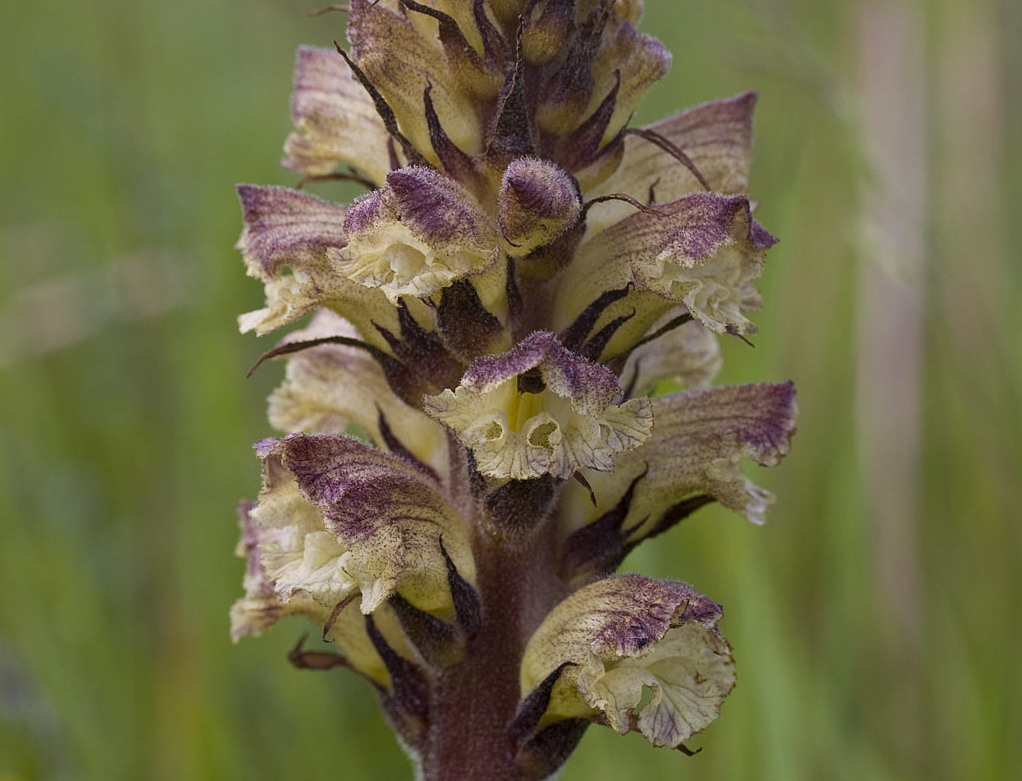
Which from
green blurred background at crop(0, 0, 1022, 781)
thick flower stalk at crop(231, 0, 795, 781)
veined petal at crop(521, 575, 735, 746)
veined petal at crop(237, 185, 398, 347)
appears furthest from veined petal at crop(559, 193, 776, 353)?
green blurred background at crop(0, 0, 1022, 781)

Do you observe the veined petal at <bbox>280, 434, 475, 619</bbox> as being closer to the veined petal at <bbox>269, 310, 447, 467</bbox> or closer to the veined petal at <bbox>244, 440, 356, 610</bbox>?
the veined petal at <bbox>244, 440, 356, 610</bbox>

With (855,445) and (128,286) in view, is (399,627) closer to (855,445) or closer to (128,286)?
(855,445)

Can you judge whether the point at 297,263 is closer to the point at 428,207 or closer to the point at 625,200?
the point at 428,207

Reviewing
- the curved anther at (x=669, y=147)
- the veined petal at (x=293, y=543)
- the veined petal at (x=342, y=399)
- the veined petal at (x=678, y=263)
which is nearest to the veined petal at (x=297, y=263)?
the veined petal at (x=342, y=399)

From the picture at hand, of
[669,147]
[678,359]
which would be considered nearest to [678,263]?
[669,147]

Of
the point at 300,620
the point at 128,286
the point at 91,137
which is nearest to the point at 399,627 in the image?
the point at 300,620

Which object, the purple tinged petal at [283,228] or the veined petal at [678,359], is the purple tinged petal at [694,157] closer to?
the veined petal at [678,359]
